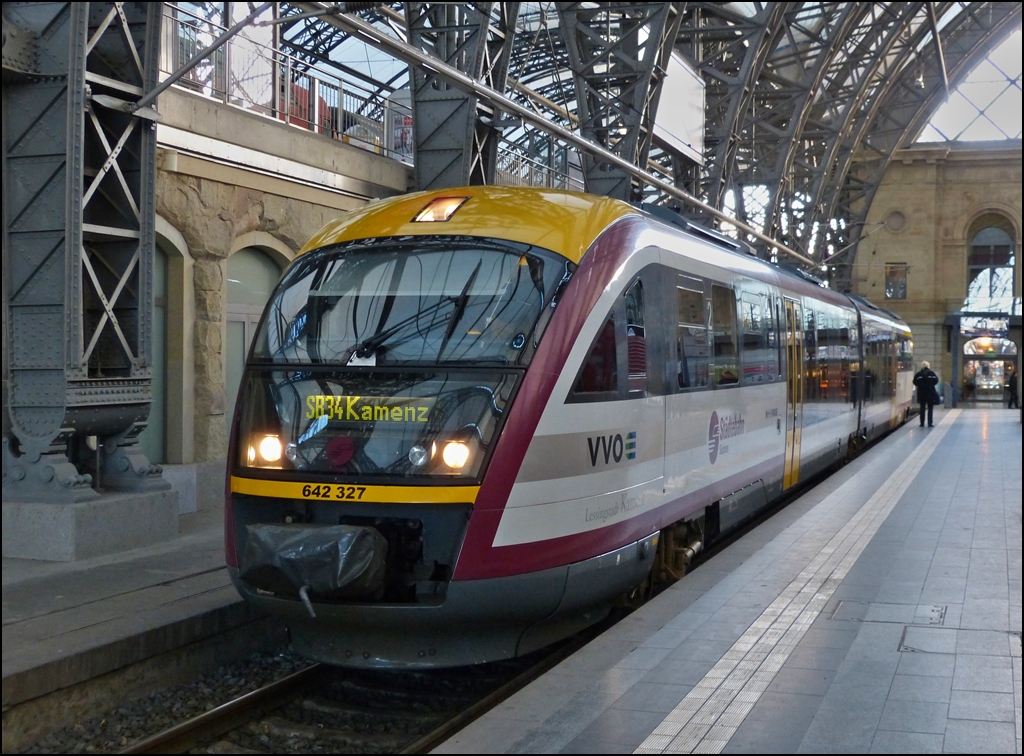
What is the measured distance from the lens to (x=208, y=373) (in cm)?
1155

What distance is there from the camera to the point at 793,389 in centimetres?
1233

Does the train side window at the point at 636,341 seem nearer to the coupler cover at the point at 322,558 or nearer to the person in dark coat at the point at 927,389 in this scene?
the coupler cover at the point at 322,558

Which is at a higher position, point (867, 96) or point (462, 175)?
point (867, 96)

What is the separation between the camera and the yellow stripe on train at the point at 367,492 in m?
5.96

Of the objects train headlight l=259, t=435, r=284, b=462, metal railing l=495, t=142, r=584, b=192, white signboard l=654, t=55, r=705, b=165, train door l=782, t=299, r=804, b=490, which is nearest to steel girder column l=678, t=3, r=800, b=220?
white signboard l=654, t=55, r=705, b=165

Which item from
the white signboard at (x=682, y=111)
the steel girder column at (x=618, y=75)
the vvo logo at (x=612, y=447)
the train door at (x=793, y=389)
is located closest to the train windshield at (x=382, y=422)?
the vvo logo at (x=612, y=447)

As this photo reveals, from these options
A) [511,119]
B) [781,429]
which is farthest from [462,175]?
[781,429]

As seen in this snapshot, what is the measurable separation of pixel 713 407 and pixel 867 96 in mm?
34601

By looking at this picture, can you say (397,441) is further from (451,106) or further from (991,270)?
(991,270)

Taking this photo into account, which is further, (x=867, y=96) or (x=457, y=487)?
(x=867, y=96)

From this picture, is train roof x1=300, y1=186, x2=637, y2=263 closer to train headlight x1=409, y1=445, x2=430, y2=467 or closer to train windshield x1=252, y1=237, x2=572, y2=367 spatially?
train windshield x1=252, y1=237, x2=572, y2=367

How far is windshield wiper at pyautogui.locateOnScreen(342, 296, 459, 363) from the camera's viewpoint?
648 centimetres

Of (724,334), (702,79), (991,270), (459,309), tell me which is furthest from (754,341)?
(991,270)

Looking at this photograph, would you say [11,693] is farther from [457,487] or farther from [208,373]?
[208,373]
